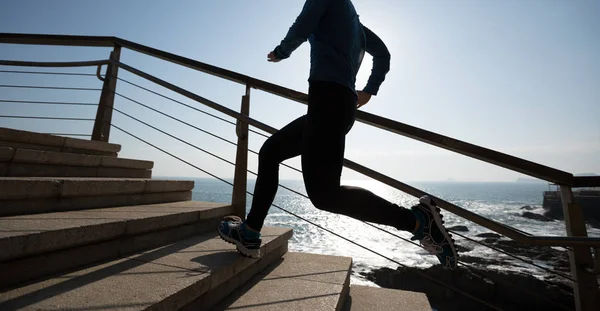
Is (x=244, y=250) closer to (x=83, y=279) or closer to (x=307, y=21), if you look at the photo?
(x=83, y=279)

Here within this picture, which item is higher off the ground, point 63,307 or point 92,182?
point 92,182

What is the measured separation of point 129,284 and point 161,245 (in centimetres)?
65

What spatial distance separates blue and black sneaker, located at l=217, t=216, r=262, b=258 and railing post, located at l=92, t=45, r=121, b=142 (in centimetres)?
257

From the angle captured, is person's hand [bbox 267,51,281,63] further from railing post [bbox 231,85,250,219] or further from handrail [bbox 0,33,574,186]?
railing post [bbox 231,85,250,219]

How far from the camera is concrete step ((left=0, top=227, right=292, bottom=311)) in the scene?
3.30 feet

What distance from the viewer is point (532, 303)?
14812 millimetres

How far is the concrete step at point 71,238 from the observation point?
43.6 inches

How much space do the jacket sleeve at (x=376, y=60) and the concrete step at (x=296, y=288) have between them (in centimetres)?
125

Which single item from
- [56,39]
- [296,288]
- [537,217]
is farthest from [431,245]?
[537,217]

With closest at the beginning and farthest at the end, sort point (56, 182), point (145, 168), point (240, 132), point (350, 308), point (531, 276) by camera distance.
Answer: point (56, 182) → point (350, 308) → point (240, 132) → point (145, 168) → point (531, 276)

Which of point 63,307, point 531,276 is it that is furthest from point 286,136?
point 531,276

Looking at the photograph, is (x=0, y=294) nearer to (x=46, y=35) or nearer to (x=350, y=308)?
(x=350, y=308)

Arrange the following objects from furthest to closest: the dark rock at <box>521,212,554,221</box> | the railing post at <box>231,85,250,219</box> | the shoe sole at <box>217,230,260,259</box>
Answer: the dark rock at <box>521,212,554,221</box> < the railing post at <box>231,85,250,219</box> < the shoe sole at <box>217,230,260,259</box>

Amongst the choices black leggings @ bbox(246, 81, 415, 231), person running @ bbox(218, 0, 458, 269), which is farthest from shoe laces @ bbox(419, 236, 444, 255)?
black leggings @ bbox(246, 81, 415, 231)
